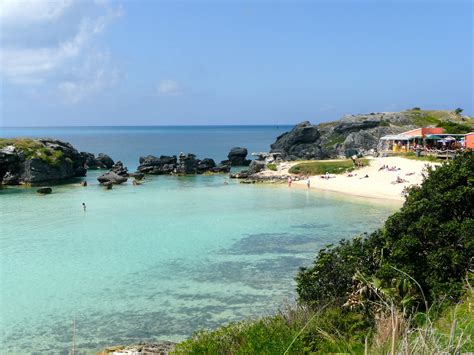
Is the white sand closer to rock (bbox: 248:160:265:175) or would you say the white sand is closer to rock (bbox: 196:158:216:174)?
rock (bbox: 248:160:265:175)

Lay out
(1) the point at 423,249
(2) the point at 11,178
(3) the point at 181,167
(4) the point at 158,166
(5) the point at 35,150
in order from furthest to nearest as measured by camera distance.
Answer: (4) the point at 158,166 → (3) the point at 181,167 → (5) the point at 35,150 → (2) the point at 11,178 → (1) the point at 423,249

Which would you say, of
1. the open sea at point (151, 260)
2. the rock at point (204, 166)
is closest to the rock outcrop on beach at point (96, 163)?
the rock at point (204, 166)

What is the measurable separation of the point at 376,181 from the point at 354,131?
5376 cm

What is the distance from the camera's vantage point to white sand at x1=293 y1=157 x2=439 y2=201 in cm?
4934

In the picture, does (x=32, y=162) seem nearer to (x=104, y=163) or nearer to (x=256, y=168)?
(x=104, y=163)

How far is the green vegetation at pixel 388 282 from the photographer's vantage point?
10812 mm

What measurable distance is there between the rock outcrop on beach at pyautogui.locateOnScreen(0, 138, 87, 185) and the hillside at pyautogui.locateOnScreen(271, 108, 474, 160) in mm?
40185

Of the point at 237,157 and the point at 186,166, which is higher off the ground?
the point at 237,157

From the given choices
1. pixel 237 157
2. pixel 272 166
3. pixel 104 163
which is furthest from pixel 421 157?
pixel 104 163

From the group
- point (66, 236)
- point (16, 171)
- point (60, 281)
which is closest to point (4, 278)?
point (60, 281)

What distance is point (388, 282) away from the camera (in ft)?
40.3

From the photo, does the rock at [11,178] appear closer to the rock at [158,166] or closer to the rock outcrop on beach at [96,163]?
the rock at [158,166]

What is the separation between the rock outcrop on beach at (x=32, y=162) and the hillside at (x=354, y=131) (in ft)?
132

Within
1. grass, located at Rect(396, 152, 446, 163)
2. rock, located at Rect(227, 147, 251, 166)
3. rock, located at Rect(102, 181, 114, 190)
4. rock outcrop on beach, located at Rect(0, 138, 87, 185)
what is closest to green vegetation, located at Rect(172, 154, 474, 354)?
grass, located at Rect(396, 152, 446, 163)
